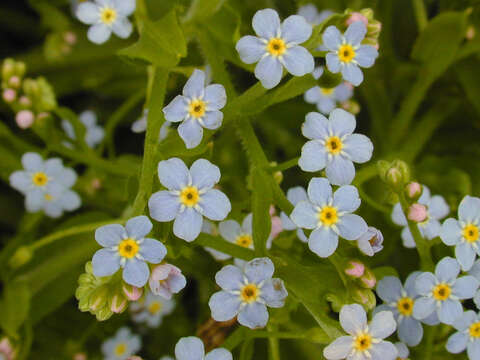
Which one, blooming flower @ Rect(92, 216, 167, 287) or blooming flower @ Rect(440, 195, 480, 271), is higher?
blooming flower @ Rect(440, 195, 480, 271)

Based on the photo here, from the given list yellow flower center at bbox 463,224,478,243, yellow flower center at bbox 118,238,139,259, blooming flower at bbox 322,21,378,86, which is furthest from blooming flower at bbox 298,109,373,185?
yellow flower center at bbox 118,238,139,259

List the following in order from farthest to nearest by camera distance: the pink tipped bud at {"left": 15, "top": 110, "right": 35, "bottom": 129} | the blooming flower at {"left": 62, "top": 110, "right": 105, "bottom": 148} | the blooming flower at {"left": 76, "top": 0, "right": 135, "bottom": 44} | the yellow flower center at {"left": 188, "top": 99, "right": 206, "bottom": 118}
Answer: the blooming flower at {"left": 62, "top": 110, "right": 105, "bottom": 148} → the pink tipped bud at {"left": 15, "top": 110, "right": 35, "bottom": 129} → the blooming flower at {"left": 76, "top": 0, "right": 135, "bottom": 44} → the yellow flower center at {"left": 188, "top": 99, "right": 206, "bottom": 118}

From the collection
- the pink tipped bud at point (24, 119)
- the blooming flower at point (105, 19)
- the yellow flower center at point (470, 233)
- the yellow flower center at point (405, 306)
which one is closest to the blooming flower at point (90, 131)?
the pink tipped bud at point (24, 119)

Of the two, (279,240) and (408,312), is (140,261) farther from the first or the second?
(408,312)

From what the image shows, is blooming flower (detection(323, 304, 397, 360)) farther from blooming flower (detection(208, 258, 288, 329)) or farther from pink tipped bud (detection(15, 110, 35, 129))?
pink tipped bud (detection(15, 110, 35, 129))

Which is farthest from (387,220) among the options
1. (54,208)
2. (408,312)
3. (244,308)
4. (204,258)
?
(54,208)

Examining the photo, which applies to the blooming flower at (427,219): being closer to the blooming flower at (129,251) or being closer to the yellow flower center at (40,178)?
the blooming flower at (129,251)
